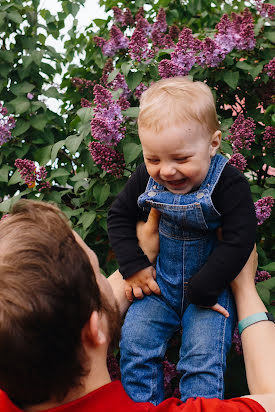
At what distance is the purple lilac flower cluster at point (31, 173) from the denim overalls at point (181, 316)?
627mm

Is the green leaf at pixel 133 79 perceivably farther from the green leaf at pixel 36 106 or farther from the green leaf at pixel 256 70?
the green leaf at pixel 36 106

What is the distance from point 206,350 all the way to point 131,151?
0.76m

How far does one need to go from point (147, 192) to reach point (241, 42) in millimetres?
861

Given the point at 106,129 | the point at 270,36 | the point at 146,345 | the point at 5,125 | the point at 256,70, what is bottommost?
the point at 146,345

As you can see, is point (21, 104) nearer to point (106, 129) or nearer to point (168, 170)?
point (106, 129)

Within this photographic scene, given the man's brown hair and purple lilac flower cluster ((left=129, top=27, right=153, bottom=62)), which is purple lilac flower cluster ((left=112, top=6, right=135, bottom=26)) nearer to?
purple lilac flower cluster ((left=129, top=27, right=153, bottom=62))

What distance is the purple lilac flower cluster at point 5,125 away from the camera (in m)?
2.27

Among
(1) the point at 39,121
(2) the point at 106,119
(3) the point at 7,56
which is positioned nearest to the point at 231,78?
(2) the point at 106,119

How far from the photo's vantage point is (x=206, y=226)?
1.47 metres

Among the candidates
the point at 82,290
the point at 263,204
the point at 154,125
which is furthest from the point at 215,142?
the point at 82,290

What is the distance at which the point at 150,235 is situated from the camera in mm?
1604

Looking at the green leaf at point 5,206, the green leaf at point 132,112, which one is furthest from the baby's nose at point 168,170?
the green leaf at point 5,206

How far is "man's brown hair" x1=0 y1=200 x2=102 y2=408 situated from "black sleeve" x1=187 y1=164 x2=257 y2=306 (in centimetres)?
46

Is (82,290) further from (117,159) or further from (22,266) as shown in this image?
(117,159)
